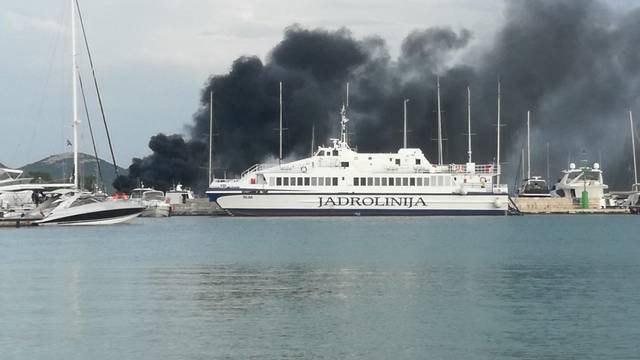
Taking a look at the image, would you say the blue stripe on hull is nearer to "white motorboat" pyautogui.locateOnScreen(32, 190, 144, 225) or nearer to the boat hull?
"white motorboat" pyautogui.locateOnScreen(32, 190, 144, 225)

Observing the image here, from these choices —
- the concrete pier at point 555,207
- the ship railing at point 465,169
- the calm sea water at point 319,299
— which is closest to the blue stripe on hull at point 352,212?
the ship railing at point 465,169

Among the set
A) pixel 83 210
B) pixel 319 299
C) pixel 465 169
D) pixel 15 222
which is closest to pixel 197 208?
pixel 465 169

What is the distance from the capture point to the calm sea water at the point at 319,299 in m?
32.0

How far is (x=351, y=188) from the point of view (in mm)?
112625

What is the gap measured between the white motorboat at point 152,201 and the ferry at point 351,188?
12956 millimetres

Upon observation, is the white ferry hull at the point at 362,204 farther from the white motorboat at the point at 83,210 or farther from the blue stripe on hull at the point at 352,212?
the white motorboat at the point at 83,210

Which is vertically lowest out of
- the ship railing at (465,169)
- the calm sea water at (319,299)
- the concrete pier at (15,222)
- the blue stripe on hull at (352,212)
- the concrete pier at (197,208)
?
the calm sea water at (319,299)

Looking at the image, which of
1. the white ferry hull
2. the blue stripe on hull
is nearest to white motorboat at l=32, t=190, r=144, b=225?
the white ferry hull

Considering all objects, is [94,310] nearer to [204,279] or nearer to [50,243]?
[204,279]

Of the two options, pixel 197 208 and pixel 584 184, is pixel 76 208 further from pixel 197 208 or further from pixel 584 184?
pixel 584 184

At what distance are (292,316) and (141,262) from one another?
75.3 ft

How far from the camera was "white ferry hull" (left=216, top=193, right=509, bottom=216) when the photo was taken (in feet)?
366

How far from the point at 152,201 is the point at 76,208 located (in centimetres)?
4119

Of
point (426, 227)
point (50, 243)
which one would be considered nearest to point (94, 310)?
point (50, 243)
